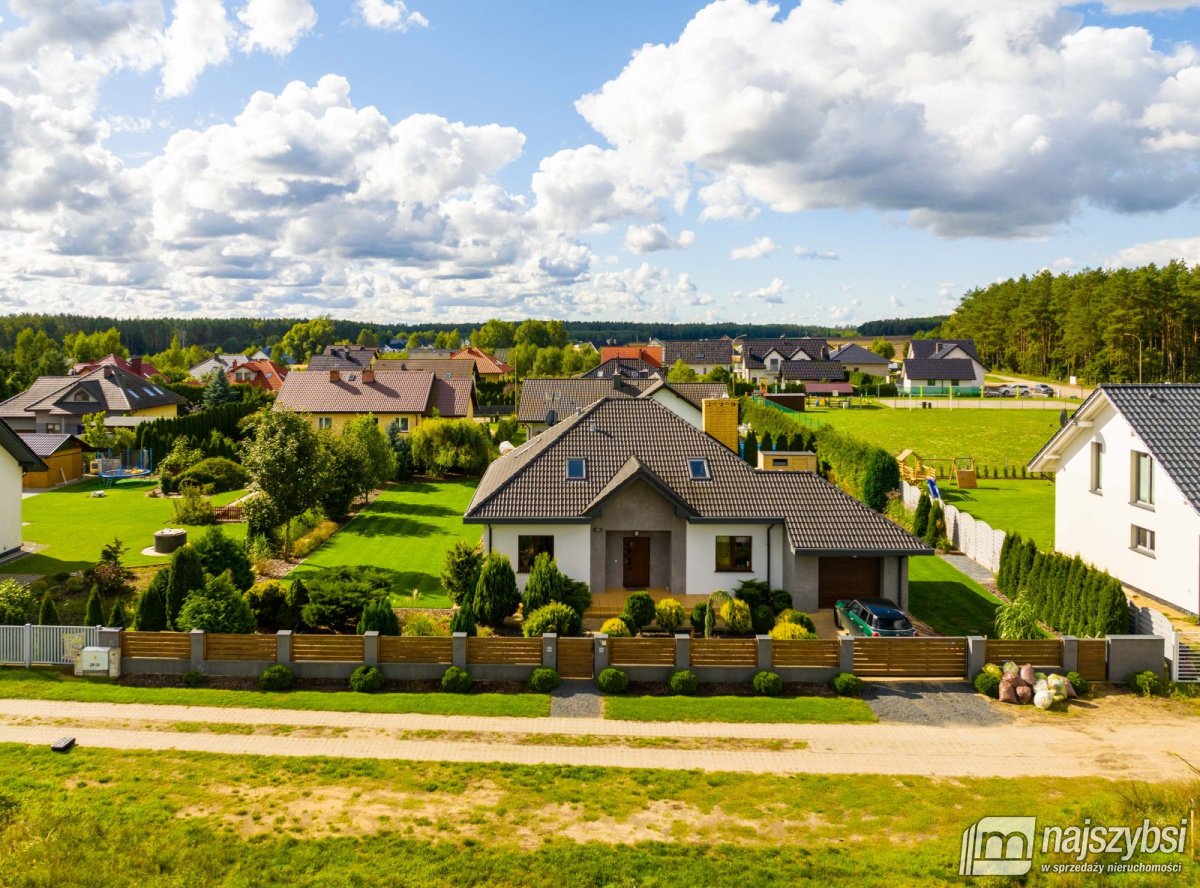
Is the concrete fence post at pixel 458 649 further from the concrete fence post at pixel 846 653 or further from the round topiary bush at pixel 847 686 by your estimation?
the concrete fence post at pixel 846 653

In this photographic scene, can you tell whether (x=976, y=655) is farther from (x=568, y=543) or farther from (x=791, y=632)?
(x=568, y=543)

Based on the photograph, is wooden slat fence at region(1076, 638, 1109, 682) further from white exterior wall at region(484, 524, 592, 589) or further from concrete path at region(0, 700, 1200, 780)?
white exterior wall at region(484, 524, 592, 589)

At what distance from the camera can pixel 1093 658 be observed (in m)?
20.4

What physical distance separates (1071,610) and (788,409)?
189 ft

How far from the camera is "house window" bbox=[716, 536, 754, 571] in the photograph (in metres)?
26.0

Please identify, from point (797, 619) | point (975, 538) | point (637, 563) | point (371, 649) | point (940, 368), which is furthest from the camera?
point (940, 368)

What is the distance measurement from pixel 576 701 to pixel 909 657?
821 cm

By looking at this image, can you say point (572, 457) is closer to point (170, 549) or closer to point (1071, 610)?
point (1071, 610)

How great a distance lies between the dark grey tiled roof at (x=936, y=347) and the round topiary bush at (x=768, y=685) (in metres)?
98.4

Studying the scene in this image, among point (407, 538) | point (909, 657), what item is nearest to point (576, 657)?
point (909, 657)

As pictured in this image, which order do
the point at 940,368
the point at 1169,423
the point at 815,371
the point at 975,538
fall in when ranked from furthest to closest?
1. the point at 815,371
2. the point at 940,368
3. the point at 975,538
4. the point at 1169,423

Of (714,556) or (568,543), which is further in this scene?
(714,556)

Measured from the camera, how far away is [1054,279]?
12562 cm

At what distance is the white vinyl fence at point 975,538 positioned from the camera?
30719 millimetres
